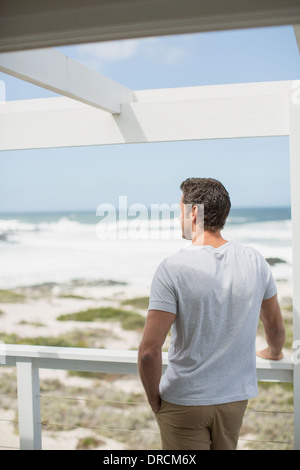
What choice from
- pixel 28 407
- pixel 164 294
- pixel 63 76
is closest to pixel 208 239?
pixel 164 294

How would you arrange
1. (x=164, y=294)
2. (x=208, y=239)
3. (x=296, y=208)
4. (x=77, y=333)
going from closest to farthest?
(x=164, y=294), (x=208, y=239), (x=296, y=208), (x=77, y=333)

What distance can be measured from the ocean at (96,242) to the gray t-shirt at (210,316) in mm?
11305

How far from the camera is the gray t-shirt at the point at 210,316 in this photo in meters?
1.35

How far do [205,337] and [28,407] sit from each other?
3.41 ft

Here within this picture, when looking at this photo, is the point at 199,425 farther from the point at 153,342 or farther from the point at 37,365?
the point at 37,365

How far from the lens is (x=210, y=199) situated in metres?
1.50

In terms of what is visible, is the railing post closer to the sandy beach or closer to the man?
the man

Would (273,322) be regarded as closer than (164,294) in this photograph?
No

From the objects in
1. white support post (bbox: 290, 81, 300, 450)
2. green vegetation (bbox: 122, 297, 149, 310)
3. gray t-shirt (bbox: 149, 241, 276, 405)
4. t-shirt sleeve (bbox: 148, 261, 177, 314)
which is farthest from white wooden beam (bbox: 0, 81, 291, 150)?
green vegetation (bbox: 122, 297, 149, 310)
